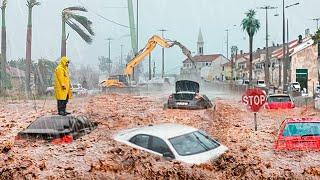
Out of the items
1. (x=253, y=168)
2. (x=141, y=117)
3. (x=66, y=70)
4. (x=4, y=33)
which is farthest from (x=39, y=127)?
(x=4, y=33)

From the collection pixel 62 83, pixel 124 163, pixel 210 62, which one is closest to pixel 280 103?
pixel 62 83

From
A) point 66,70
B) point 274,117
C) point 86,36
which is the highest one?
point 86,36

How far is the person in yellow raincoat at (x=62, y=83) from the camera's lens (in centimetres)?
1592

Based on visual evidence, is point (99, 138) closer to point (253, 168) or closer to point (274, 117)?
point (253, 168)

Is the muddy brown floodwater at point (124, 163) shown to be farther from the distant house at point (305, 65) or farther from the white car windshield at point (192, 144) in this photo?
the distant house at point (305, 65)

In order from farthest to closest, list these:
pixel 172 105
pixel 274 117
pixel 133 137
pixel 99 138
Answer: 1. pixel 172 105
2. pixel 274 117
3. pixel 99 138
4. pixel 133 137

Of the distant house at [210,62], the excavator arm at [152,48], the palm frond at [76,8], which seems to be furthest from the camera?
the distant house at [210,62]

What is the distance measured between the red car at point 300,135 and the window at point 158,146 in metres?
4.40

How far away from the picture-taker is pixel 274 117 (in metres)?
26.1

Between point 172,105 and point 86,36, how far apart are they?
10.7m

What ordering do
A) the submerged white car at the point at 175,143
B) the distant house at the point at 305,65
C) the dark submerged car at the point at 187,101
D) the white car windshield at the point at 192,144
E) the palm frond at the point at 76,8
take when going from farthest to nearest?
the distant house at the point at 305,65, the palm frond at the point at 76,8, the dark submerged car at the point at 187,101, the white car windshield at the point at 192,144, the submerged white car at the point at 175,143

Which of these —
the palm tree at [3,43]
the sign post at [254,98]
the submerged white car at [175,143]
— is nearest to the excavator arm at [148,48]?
the palm tree at [3,43]

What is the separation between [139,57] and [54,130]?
35843 millimetres

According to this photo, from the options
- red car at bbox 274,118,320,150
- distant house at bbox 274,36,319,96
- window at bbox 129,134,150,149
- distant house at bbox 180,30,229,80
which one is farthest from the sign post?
distant house at bbox 180,30,229,80
